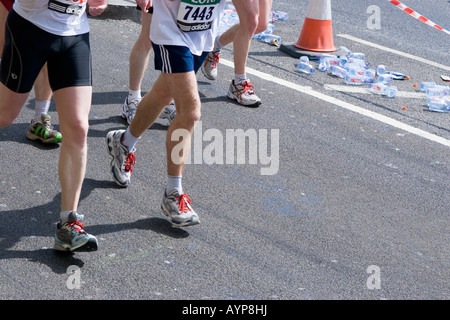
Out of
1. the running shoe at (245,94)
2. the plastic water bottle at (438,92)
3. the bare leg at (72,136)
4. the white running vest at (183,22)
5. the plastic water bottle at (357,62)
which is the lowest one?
the plastic water bottle at (438,92)

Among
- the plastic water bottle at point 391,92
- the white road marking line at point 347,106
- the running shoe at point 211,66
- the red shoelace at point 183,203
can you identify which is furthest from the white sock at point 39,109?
the plastic water bottle at point 391,92

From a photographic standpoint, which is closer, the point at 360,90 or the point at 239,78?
the point at 239,78

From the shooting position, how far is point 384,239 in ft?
16.5

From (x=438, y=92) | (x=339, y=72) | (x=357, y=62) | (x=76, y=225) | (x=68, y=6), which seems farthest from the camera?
(x=357, y=62)

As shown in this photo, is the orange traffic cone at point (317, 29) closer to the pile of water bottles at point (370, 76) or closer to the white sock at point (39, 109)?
the pile of water bottles at point (370, 76)

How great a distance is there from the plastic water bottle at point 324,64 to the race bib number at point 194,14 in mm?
3723

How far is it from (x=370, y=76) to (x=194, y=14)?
3.88 meters

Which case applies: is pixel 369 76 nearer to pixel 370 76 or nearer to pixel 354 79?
pixel 370 76

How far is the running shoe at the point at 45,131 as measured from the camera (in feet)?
19.1

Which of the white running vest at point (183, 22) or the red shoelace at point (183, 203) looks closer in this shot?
the white running vest at point (183, 22)

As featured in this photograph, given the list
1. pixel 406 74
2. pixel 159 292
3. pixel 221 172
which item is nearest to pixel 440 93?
pixel 406 74

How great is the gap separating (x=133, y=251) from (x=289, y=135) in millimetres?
2455

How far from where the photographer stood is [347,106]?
747 centimetres

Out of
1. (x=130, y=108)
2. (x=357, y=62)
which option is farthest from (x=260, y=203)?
(x=357, y=62)
